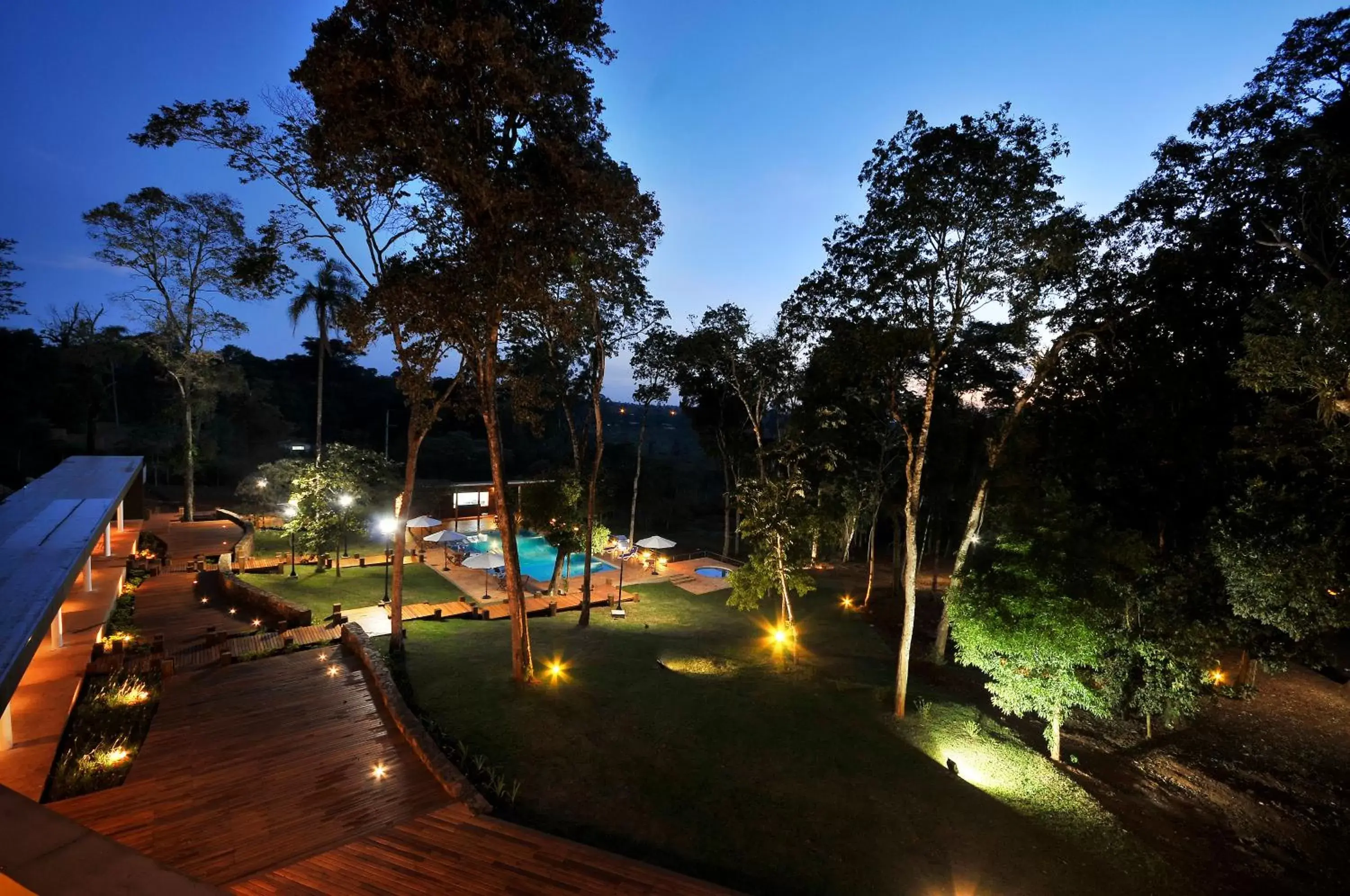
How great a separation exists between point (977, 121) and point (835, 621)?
15773 millimetres

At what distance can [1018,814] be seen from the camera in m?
9.41

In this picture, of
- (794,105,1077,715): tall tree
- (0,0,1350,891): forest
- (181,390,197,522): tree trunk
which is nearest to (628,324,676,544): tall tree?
(0,0,1350,891): forest

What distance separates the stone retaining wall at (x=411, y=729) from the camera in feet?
23.6

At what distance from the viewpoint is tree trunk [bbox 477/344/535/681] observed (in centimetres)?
1092

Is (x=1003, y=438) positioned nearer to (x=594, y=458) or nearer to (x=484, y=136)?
(x=594, y=458)

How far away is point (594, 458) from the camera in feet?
53.9

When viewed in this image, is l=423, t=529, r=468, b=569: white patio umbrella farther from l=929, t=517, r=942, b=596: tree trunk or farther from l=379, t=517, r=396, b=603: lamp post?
l=929, t=517, r=942, b=596: tree trunk

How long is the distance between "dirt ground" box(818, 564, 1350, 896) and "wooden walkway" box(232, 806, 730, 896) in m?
8.18

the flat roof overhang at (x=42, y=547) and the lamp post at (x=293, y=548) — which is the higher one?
the flat roof overhang at (x=42, y=547)

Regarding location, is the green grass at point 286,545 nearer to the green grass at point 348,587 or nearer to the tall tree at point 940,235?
the green grass at point 348,587

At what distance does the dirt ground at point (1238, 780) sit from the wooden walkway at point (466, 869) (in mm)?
8184

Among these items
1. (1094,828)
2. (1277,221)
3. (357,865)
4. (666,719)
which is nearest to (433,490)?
(666,719)

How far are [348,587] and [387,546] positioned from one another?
3.58 meters

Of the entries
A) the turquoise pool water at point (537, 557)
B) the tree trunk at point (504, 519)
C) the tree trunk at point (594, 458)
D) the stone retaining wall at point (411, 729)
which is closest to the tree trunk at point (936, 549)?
the turquoise pool water at point (537, 557)
